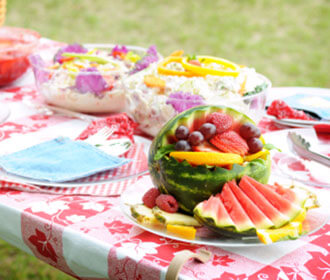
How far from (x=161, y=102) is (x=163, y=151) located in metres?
0.45

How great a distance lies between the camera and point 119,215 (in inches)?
44.3

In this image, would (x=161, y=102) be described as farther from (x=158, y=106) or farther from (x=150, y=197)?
(x=150, y=197)

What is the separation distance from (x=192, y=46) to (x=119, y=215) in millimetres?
4824

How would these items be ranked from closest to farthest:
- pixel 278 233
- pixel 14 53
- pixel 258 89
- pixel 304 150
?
1. pixel 278 233
2. pixel 304 150
3. pixel 258 89
4. pixel 14 53

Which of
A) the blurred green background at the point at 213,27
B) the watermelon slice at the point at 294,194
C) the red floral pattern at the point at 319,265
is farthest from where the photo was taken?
the blurred green background at the point at 213,27

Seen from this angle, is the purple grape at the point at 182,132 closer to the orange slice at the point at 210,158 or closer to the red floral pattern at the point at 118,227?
the orange slice at the point at 210,158

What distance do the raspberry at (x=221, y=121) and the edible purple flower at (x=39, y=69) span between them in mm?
893

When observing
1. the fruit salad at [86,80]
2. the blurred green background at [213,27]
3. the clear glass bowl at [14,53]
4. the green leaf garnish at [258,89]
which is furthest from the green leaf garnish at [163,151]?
the blurred green background at [213,27]

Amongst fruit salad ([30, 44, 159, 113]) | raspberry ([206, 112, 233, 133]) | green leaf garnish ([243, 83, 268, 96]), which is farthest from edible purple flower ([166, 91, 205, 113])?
raspberry ([206, 112, 233, 133])

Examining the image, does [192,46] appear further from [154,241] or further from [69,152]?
[154,241]

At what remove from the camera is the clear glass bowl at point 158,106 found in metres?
1.48

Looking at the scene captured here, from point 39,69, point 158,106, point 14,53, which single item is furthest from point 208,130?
point 14,53

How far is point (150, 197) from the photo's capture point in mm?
1058

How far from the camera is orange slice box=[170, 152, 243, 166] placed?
1.01 metres
